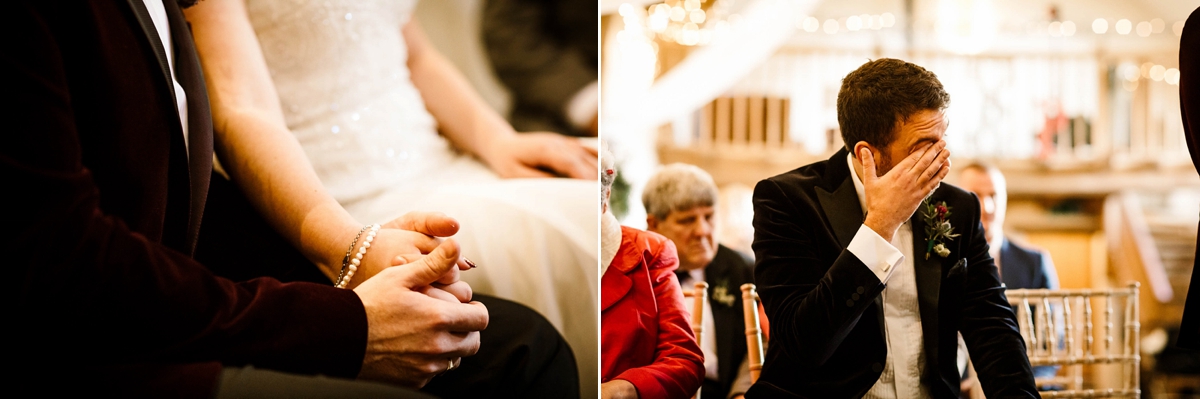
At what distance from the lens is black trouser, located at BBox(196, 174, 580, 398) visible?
1.35m

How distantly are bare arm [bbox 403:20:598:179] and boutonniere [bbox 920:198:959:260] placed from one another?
0.64 meters

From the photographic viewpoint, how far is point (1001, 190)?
306 cm

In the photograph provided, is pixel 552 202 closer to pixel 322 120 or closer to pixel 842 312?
pixel 322 120

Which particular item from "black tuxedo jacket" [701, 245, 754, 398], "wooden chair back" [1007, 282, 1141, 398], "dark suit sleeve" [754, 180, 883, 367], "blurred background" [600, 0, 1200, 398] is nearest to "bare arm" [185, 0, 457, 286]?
"dark suit sleeve" [754, 180, 883, 367]

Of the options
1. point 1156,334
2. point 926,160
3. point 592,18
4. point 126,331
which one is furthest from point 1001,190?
point 1156,334

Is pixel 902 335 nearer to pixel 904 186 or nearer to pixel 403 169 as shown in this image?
pixel 904 186

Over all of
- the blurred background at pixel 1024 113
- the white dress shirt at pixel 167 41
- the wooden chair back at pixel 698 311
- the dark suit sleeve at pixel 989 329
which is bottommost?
the blurred background at pixel 1024 113

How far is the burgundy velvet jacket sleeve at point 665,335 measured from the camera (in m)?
1.60

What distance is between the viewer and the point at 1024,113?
715 centimetres

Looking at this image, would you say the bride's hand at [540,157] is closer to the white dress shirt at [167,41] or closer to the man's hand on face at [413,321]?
the man's hand on face at [413,321]

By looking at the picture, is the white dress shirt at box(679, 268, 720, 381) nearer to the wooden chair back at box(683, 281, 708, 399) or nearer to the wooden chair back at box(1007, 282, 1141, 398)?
the wooden chair back at box(683, 281, 708, 399)

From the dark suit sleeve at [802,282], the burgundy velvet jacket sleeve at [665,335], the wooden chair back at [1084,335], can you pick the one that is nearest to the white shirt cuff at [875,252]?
the dark suit sleeve at [802,282]

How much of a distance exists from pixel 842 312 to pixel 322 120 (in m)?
0.97

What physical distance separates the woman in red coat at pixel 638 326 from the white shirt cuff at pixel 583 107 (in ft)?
0.36
